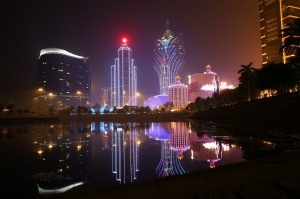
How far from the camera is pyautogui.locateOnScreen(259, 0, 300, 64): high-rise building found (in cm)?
13462

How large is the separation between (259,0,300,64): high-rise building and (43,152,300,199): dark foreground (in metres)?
141

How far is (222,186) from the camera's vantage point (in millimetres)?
6949

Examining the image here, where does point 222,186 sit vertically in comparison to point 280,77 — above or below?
below

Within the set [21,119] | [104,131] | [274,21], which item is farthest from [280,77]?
[274,21]

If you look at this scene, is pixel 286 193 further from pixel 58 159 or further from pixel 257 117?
pixel 257 117

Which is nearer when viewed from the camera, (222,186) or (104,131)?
(222,186)

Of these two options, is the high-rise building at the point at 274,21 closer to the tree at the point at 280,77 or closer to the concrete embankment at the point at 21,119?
the tree at the point at 280,77

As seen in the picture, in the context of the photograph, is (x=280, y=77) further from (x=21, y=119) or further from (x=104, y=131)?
(x=21, y=119)

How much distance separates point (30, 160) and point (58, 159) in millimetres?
1652

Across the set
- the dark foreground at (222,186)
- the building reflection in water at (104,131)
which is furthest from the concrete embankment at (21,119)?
the dark foreground at (222,186)

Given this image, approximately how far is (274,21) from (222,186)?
530 feet

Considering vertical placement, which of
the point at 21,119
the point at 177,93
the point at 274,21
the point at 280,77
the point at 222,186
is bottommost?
the point at 222,186

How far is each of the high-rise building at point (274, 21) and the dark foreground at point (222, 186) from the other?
462ft

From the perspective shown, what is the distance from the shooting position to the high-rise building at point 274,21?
13462 cm
